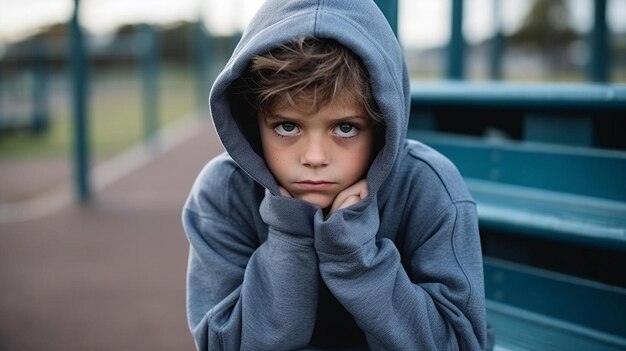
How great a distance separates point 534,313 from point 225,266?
98 centimetres

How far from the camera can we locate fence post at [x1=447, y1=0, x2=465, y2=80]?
124 inches

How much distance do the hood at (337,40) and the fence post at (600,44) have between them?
258cm

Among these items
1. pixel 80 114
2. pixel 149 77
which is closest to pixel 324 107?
pixel 80 114

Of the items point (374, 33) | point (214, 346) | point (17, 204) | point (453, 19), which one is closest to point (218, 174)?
point (214, 346)

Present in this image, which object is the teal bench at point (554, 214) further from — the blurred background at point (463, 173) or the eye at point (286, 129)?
the eye at point (286, 129)

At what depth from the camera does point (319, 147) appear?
126cm

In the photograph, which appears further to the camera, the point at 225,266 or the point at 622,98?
the point at 622,98

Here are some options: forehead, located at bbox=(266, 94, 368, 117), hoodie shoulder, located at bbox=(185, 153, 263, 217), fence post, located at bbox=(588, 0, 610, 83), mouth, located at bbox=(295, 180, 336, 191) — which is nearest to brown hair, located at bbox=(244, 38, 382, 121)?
forehead, located at bbox=(266, 94, 368, 117)

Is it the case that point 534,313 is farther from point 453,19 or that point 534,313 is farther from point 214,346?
point 453,19

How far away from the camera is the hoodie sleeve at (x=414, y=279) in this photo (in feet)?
4.14

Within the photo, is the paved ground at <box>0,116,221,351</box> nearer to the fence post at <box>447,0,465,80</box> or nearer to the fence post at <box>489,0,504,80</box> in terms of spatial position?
the fence post at <box>447,0,465,80</box>

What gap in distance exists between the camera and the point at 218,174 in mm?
1554

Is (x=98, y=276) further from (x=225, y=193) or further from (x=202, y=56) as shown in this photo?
(x=202, y=56)

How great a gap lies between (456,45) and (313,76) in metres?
2.27
